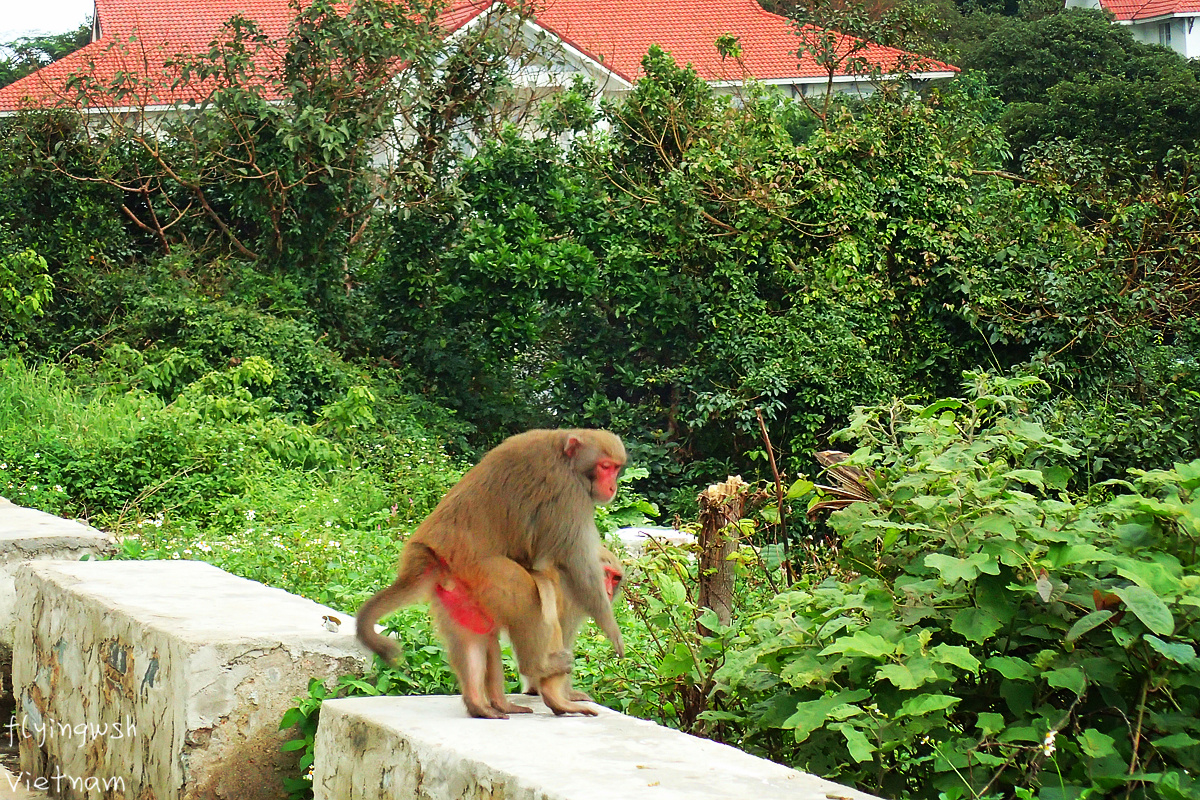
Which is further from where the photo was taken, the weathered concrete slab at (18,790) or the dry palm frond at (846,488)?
the weathered concrete slab at (18,790)

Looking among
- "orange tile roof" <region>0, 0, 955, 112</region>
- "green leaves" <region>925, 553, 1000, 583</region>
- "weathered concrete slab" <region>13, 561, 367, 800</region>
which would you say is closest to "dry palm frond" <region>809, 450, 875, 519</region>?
"green leaves" <region>925, 553, 1000, 583</region>

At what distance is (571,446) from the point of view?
341 centimetres

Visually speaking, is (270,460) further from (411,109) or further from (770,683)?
(770,683)

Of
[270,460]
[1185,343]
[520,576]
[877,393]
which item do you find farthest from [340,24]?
[520,576]

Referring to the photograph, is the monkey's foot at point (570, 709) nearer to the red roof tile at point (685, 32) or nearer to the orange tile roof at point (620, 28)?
the orange tile roof at point (620, 28)

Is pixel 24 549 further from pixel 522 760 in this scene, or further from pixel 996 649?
pixel 996 649

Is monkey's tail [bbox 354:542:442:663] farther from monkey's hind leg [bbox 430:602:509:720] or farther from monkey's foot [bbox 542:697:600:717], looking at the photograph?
monkey's foot [bbox 542:697:600:717]

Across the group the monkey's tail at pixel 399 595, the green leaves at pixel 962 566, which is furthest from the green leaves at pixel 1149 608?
the monkey's tail at pixel 399 595

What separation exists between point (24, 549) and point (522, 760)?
3695 millimetres

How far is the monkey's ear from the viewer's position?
11.2 ft

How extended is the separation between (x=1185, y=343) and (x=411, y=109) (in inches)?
331

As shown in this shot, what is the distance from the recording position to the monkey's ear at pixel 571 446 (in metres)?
3.40

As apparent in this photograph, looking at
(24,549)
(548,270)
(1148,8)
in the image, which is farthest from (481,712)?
(1148,8)

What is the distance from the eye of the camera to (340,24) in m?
13.0
